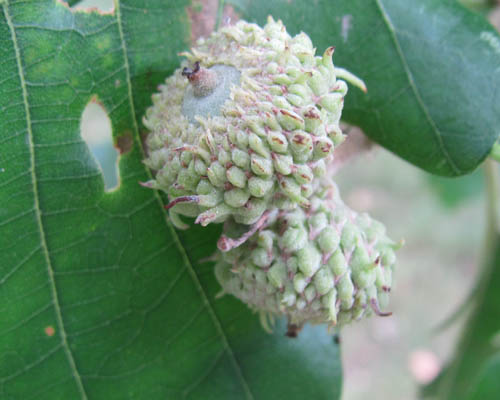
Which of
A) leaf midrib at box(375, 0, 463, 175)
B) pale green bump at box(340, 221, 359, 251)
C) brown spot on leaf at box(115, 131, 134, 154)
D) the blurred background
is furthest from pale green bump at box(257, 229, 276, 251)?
the blurred background

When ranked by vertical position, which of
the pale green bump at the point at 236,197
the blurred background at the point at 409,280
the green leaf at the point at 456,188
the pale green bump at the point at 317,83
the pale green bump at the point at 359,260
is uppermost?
the pale green bump at the point at 317,83

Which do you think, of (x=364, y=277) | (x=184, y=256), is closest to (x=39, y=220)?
(x=184, y=256)

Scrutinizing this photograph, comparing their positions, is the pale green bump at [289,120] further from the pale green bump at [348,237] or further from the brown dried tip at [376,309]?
the brown dried tip at [376,309]

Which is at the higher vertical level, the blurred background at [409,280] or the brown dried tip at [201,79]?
the brown dried tip at [201,79]

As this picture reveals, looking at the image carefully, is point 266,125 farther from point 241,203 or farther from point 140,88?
point 140,88

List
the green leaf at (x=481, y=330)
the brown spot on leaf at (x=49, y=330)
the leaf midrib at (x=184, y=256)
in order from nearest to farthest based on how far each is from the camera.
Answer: the leaf midrib at (x=184, y=256), the brown spot on leaf at (x=49, y=330), the green leaf at (x=481, y=330)

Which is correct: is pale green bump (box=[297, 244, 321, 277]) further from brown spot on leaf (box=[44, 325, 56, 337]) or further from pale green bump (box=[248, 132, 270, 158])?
brown spot on leaf (box=[44, 325, 56, 337])

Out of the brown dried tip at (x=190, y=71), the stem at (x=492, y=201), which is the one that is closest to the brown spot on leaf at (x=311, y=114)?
the brown dried tip at (x=190, y=71)
